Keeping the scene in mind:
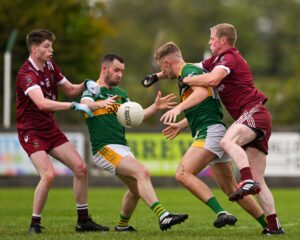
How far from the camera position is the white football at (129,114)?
35.9ft

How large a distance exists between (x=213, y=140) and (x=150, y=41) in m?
74.2

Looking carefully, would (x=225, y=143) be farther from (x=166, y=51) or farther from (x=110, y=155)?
(x=110, y=155)

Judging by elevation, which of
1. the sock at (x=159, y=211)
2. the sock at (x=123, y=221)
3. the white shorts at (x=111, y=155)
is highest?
the white shorts at (x=111, y=155)

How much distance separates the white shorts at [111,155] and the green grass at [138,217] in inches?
32.7

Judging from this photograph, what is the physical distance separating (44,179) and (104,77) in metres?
1.47

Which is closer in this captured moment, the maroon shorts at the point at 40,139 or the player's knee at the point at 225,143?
the player's knee at the point at 225,143

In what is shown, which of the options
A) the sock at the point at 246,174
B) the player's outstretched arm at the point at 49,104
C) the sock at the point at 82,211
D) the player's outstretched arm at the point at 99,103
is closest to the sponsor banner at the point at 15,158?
the sock at the point at 82,211

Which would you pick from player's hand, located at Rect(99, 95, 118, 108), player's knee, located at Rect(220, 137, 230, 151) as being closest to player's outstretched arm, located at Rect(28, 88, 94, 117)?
player's hand, located at Rect(99, 95, 118, 108)

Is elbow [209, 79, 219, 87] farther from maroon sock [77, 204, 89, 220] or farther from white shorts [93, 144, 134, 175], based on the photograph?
maroon sock [77, 204, 89, 220]

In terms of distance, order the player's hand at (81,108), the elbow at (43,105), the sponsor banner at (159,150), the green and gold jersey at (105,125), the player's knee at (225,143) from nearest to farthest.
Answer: the player's knee at (225,143) → the player's hand at (81,108) → the elbow at (43,105) → the green and gold jersey at (105,125) → the sponsor banner at (159,150)

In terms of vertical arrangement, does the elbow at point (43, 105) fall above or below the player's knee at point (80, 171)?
above

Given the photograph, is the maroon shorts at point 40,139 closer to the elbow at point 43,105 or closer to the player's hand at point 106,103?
the elbow at point 43,105

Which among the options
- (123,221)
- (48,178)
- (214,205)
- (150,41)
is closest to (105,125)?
(48,178)

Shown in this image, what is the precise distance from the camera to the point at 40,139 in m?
11.4
